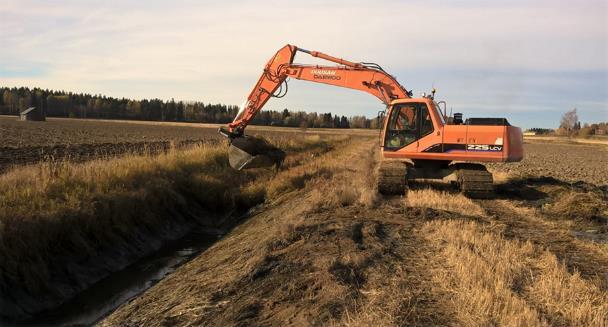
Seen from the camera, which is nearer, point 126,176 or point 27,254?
point 27,254

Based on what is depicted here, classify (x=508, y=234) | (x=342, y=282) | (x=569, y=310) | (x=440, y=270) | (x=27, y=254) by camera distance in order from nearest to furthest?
(x=569, y=310) → (x=342, y=282) → (x=440, y=270) → (x=27, y=254) → (x=508, y=234)

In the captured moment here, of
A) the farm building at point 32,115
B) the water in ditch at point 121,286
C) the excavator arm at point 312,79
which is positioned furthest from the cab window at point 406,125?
the farm building at point 32,115

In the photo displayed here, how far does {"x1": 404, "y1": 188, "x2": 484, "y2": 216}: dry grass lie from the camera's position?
11031 mm

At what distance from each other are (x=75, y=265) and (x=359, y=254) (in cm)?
544

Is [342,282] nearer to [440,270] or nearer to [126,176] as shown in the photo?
[440,270]

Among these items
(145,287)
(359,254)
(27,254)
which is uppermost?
(359,254)

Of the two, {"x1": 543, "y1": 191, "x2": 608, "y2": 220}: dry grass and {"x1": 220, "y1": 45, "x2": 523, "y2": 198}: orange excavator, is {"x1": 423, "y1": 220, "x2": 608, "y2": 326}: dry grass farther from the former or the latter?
{"x1": 220, "y1": 45, "x2": 523, "y2": 198}: orange excavator

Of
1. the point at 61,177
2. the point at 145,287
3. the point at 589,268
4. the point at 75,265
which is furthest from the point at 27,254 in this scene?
the point at 589,268

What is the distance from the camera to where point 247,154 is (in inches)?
663

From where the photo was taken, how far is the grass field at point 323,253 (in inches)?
197

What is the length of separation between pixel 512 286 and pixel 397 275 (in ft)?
4.26

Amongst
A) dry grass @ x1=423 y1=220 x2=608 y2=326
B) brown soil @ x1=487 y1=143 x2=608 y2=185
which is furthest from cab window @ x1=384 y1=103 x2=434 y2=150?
brown soil @ x1=487 y1=143 x2=608 y2=185

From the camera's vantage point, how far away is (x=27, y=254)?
7977 mm

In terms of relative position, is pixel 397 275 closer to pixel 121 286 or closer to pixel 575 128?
pixel 121 286
